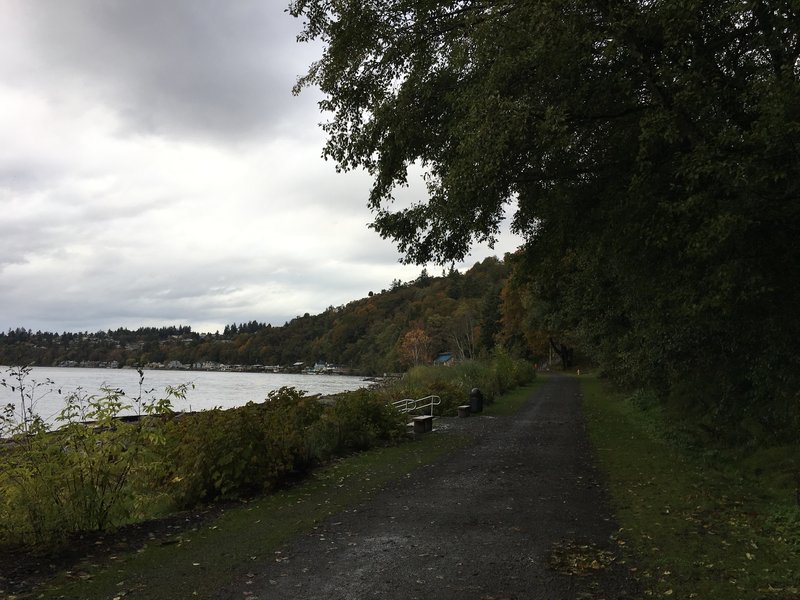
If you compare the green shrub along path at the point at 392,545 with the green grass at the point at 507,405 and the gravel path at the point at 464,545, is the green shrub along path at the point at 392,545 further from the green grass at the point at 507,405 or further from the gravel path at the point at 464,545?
the green grass at the point at 507,405

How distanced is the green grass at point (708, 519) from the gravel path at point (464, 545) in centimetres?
37

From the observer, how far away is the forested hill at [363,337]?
86.1m

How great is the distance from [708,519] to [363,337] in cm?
14071

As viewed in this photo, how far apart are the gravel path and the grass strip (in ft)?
1.00

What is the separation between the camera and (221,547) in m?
6.22

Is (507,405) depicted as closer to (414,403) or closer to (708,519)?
(414,403)

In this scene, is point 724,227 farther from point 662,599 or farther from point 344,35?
point 344,35

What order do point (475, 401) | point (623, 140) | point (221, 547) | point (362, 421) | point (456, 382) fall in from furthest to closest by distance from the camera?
point (456, 382)
point (475, 401)
point (362, 421)
point (623, 140)
point (221, 547)

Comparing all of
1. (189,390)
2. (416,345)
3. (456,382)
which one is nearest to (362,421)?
(456,382)

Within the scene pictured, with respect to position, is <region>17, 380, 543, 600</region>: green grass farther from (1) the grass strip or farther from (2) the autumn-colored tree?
(2) the autumn-colored tree

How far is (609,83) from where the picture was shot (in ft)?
26.2

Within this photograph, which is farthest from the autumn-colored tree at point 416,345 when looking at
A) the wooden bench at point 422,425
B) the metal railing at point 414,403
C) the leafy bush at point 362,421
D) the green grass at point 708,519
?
the green grass at point 708,519

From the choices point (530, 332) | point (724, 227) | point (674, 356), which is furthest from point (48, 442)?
point (530, 332)

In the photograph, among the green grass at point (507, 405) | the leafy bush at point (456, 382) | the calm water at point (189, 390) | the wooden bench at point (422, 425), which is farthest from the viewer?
the calm water at point (189, 390)
